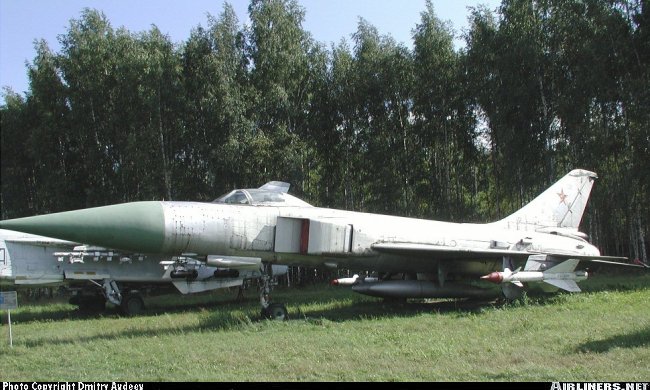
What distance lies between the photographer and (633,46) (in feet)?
61.3

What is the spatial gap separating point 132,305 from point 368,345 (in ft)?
31.0

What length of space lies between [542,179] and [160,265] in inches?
548

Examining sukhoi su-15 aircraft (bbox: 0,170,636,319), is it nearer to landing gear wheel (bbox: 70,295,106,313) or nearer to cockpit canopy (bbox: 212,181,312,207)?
cockpit canopy (bbox: 212,181,312,207)

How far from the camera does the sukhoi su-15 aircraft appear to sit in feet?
30.7

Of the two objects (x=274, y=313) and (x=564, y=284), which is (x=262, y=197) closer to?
(x=274, y=313)

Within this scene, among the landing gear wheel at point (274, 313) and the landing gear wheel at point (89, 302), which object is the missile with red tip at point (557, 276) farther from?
the landing gear wheel at point (89, 302)

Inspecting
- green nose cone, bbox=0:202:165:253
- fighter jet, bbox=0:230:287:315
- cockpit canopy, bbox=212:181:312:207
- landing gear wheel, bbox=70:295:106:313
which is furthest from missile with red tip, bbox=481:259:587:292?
landing gear wheel, bbox=70:295:106:313

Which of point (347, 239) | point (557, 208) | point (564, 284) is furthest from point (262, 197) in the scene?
point (557, 208)

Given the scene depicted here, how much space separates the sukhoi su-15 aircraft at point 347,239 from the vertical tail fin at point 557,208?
0.03 m

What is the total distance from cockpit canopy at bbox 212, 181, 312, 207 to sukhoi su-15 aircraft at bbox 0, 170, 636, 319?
20 millimetres

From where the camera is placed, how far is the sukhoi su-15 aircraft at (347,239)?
30.7 ft

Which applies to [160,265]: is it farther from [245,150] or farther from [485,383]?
[485,383]

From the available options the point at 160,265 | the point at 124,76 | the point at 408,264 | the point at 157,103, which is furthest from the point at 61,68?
the point at 408,264

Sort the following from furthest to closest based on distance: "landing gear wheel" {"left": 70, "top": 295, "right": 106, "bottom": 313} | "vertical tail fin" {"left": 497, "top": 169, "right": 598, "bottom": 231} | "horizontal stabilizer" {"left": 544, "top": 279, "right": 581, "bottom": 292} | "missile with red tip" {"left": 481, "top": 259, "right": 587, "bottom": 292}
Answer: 1. "landing gear wheel" {"left": 70, "top": 295, "right": 106, "bottom": 313}
2. "vertical tail fin" {"left": 497, "top": 169, "right": 598, "bottom": 231}
3. "horizontal stabilizer" {"left": 544, "top": 279, "right": 581, "bottom": 292}
4. "missile with red tip" {"left": 481, "top": 259, "right": 587, "bottom": 292}
